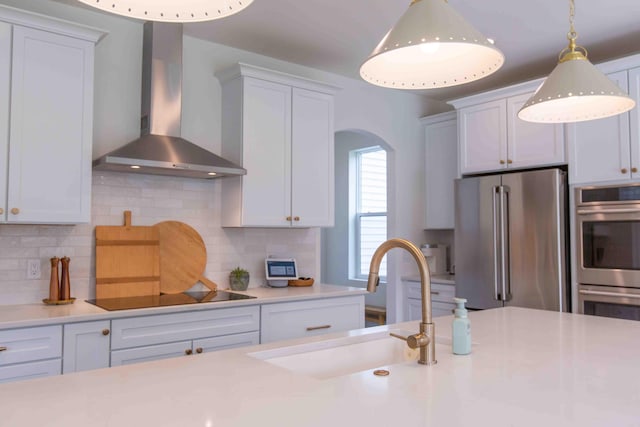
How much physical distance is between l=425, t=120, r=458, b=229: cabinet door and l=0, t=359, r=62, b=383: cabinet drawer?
11.5ft

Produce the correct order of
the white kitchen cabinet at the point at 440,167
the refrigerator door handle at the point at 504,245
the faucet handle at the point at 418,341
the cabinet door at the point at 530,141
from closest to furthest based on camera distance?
the faucet handle at the point at 418,341
the cabinet door at the point at 530,141
the refrigerator door handle at the point at 504,245
the white kitchen cabinet at the point at 440,167

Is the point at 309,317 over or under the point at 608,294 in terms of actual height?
under

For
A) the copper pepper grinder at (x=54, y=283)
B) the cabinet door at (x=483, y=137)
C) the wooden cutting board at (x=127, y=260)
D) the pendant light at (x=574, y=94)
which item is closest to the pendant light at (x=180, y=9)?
the pendant light at (x=574, y=94)

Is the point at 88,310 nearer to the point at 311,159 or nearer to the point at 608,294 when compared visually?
the point at 311,159

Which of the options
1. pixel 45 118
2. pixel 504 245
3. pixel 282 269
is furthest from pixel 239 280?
pixel 504 245

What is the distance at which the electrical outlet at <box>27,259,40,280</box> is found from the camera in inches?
114

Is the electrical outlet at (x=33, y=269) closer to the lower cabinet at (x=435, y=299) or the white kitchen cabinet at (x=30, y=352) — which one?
the white kitchen cabinet at (x=30, y=352)

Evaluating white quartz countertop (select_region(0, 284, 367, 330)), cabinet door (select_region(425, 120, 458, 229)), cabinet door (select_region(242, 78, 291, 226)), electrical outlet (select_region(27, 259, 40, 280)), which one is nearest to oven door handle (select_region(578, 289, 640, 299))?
cabinet door (select_region(425, 120, 458, 229))

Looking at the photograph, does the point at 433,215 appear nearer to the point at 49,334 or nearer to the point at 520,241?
the point at 520,241

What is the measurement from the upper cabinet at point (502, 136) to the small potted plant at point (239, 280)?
209 cm

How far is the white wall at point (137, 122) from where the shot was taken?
2.91 meters

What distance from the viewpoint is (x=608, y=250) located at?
3.44 meters

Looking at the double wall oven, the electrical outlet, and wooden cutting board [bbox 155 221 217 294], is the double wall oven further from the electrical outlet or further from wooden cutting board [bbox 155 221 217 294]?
the electrical outlet

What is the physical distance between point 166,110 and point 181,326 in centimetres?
137
